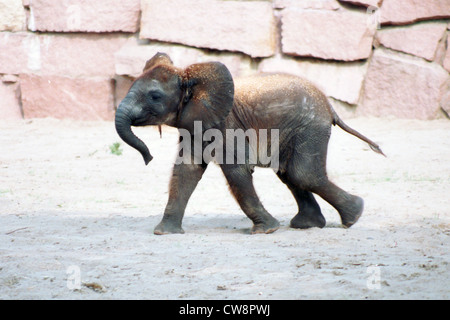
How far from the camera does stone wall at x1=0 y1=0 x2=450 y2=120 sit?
9852 mm

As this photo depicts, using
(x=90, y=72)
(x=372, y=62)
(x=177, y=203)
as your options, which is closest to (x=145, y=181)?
(x=177, y=203)

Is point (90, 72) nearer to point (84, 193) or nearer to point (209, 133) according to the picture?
point (84, 193)

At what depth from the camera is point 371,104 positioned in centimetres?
1011

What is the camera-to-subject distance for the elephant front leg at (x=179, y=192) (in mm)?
5531

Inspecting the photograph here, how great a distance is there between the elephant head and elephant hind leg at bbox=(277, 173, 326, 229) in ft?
3.06

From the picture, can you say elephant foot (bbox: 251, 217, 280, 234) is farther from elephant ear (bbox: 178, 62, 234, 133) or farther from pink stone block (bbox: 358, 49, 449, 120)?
pink stone block (bbox: 358, 49, 449, 120)

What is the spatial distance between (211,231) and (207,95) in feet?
3.81

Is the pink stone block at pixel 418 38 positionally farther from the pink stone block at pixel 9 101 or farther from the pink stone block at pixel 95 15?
the pink stone block at pixel 9 101

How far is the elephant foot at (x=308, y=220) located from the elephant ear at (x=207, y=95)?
114 cm

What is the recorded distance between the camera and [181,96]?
5.41 m

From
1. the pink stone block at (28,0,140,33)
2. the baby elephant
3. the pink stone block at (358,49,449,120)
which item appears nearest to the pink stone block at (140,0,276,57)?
the pink stone block at (28,0,140,33)

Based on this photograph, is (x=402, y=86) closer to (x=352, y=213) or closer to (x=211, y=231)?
(x=352, y=213)

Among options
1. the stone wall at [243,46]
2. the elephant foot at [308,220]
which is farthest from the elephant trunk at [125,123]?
the stone wall at [243,46]
